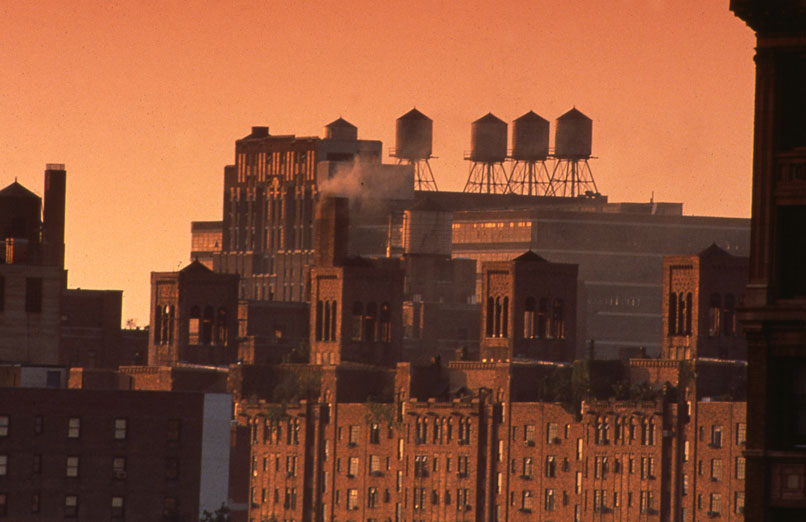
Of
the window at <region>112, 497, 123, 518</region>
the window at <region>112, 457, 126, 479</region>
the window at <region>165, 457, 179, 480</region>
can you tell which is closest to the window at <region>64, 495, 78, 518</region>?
the window at <region>112, 497, 123, 518</region>

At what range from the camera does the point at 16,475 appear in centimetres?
15825

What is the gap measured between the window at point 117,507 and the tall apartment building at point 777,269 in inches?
4318

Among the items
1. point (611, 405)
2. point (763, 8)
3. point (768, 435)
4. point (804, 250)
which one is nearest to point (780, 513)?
point (768, 435)

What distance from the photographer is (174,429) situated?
164 m

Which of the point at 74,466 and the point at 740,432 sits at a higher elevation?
the point at 740,432

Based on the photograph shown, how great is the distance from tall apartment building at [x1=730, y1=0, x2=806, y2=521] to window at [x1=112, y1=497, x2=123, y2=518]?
10967 centimetres

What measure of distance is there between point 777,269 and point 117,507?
363 ft

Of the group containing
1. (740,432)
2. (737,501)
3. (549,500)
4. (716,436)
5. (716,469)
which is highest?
(740,432)

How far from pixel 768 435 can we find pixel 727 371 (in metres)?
145

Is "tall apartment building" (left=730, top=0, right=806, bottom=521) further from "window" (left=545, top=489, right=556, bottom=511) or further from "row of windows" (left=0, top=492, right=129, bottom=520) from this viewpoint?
"window" (left=545, top=489, right=556, bottom=511)

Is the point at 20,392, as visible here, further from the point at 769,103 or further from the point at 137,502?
the point at 769,103

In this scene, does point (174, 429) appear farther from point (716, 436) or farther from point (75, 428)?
point (716, 436)

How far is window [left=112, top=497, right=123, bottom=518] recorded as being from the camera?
523 feet

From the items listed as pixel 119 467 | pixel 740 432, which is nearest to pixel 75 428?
pixel 119 467
